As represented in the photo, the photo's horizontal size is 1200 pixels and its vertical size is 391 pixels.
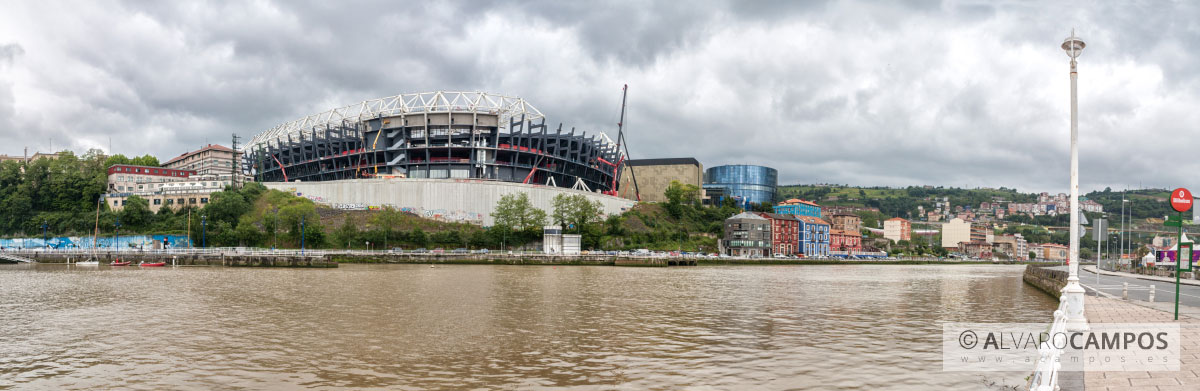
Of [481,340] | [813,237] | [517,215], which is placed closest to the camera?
[481,340]

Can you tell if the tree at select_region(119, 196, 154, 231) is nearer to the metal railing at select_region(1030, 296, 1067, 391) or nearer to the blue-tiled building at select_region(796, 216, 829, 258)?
the blue-tiled building at select_region(796, 216, 829, 258)

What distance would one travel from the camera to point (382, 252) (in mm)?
86688

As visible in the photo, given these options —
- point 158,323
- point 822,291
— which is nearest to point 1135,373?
point 158,323

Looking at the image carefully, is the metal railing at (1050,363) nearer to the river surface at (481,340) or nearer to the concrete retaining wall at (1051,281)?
the river surface at (481,340)

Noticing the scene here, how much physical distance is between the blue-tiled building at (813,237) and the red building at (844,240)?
22.4ft

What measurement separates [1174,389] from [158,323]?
91.6 ft

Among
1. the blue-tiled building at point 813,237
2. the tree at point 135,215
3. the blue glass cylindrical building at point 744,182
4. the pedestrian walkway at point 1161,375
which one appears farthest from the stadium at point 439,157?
the pedestrian walkway at point 1161,375

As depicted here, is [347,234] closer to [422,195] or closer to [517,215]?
[422,195]

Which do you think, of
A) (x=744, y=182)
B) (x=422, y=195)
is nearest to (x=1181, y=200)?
(x=422, y=195)

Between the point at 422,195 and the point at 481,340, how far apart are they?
92511 millimetres

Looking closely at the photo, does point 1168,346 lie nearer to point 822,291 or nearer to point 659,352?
point 659,352

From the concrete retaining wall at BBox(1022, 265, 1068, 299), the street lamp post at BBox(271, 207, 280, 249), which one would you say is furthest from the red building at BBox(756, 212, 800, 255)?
the street lamp post at BBox(271, 207, 280, 249)

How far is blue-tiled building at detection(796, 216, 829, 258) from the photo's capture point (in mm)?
136375

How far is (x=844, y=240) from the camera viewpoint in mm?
157875
